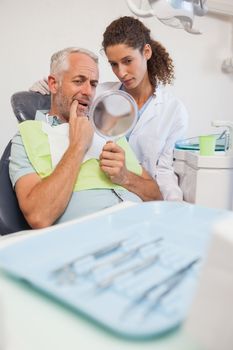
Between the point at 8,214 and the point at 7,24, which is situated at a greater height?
the point at 7,24

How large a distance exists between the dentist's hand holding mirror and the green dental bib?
0.18ft

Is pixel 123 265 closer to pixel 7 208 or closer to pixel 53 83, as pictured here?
pixel 7 208

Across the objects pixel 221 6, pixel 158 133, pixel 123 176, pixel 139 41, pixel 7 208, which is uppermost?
pixel 221 6

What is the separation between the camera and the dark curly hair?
144 centimetres

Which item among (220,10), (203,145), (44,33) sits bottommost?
(203,145)

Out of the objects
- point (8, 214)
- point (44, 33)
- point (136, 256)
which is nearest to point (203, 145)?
point (8, 214)

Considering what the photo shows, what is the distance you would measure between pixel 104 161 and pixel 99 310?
74cm

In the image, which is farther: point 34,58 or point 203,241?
point 34,58

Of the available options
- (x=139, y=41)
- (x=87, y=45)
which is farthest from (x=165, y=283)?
(x=87, y=45)

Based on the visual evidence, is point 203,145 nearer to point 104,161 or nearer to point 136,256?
point 104,161

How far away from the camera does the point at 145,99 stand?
5.32 feet

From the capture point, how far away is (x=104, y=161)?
1111mm

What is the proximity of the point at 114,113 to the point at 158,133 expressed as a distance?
0.47 metres

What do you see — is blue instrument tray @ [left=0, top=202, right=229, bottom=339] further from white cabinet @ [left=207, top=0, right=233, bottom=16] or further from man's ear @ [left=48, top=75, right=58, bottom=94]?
white cabinet @ [left=207, top=0, right=233, bottom=16]
